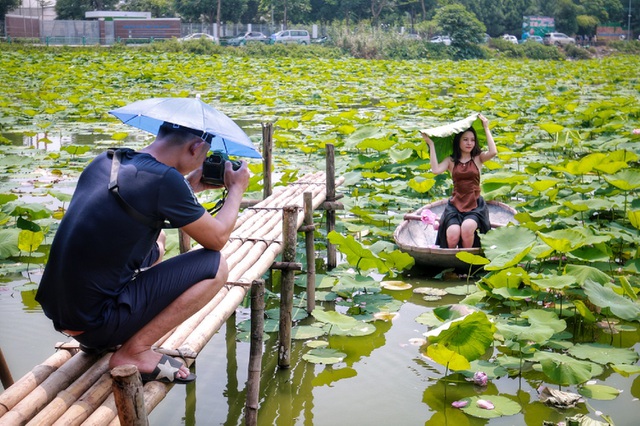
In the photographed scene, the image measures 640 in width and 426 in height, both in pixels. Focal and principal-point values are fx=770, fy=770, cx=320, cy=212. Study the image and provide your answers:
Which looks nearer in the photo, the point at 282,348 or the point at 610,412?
the point at 610,412

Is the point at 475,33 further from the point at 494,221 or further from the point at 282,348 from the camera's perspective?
the point at 282,348

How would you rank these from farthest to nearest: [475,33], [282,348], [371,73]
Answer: [475,33], [371,73], [282,348]

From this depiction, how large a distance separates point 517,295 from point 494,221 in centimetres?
170

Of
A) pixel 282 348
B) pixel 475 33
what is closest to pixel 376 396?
pixel 282 348

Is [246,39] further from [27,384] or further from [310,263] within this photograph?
[27,384]

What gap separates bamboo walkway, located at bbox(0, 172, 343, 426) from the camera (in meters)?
1.98

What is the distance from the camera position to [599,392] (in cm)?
304

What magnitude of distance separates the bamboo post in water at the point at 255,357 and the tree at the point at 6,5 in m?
40.0

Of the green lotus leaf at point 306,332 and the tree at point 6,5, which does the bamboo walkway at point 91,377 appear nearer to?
the green lotus leaf at point 306,332

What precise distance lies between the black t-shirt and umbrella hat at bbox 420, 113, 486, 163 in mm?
2512

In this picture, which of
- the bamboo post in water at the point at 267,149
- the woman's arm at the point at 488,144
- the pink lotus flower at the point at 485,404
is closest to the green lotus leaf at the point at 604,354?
the pink lotus flower at the point at 485,404

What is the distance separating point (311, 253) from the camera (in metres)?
4.10

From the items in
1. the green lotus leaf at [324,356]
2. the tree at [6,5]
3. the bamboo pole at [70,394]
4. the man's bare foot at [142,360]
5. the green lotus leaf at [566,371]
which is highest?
the tree at [6,5]

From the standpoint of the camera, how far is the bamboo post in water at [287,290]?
130 inches
